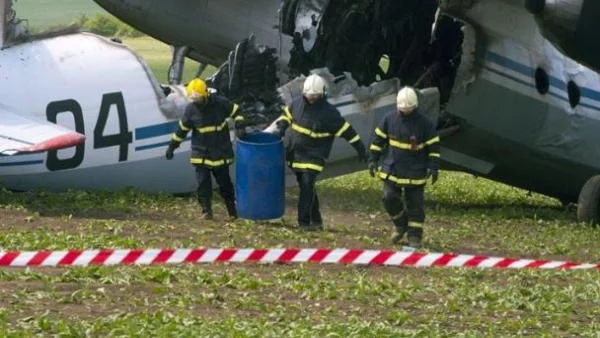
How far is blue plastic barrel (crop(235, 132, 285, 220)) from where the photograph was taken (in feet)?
53.5

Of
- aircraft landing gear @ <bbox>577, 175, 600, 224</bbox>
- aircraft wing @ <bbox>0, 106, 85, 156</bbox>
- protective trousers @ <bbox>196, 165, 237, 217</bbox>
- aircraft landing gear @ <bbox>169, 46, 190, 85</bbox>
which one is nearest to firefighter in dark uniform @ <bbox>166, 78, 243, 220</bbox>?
protective trousers @ <bbox>196, 165, 237, 217</bbox>

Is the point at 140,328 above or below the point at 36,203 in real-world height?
above

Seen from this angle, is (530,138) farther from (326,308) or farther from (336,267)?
(326,308)

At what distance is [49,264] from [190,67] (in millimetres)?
36706

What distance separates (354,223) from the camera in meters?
17.4

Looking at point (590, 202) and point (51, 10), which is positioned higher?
point (590, 202)

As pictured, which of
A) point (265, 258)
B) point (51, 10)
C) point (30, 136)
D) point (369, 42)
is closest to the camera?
point (265, 258)

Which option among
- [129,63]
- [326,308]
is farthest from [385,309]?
[129,63]

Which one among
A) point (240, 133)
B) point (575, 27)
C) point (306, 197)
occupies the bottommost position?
point (306, 197)

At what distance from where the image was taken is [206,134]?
16.5 metres

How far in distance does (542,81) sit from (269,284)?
25.0ft

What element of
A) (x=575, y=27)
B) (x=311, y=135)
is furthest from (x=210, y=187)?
(x=575, y=27)

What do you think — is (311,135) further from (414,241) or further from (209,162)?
(414,241)

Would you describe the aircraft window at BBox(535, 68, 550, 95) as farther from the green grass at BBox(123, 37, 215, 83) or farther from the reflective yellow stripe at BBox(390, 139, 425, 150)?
the green grass at BBox(123, 37, 215, 83)
